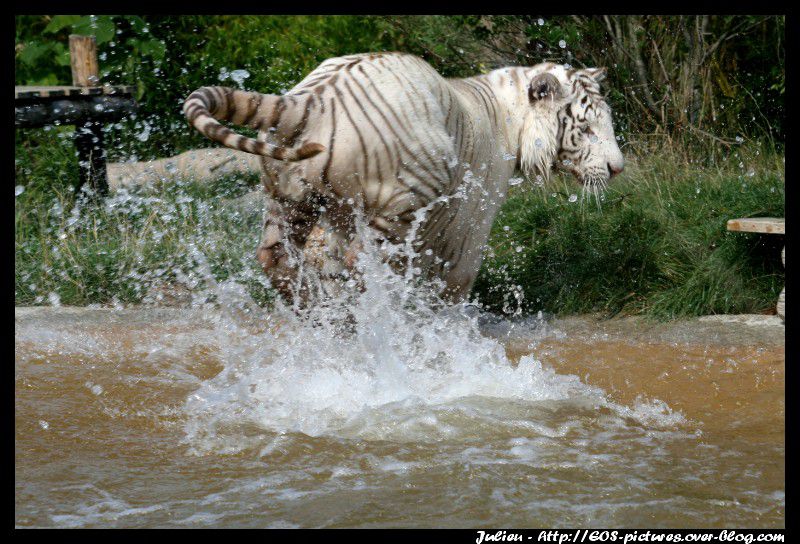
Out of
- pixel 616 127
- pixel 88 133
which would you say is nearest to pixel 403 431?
pixel 88 133

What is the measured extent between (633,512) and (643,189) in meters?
4.05

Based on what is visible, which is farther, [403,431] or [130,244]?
[130,244]

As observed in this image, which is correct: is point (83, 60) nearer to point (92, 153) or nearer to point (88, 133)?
point (88, 133)

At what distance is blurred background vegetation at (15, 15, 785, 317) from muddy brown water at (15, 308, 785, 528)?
0.49 meters

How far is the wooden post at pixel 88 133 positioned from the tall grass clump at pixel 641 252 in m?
2.95

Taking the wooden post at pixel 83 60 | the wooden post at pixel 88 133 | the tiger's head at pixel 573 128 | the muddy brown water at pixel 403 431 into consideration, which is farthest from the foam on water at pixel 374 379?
the wooden post at pixel 83 60

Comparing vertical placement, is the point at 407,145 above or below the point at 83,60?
above

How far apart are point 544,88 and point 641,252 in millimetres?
1286

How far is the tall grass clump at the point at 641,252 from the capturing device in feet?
17.4

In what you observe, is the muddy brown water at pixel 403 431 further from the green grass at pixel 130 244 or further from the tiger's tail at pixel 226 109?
the tiger's tail at pixel 226 109

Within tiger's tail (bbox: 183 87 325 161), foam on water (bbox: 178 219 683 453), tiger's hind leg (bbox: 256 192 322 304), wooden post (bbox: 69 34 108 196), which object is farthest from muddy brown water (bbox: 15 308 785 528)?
wooden post (bbox: 69 34 108 196)

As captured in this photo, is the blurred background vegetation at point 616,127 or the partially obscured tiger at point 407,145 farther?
the blurred background vegetation at point 616,127

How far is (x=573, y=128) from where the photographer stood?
4.94 meters

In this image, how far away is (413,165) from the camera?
13.5 feet
